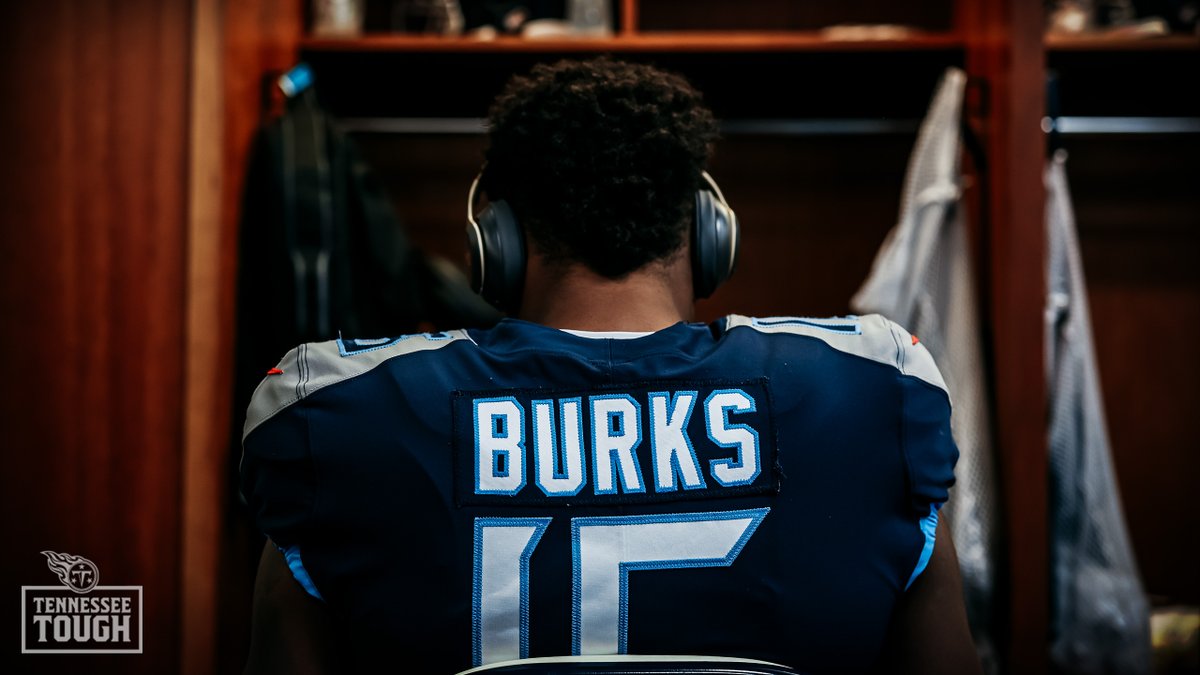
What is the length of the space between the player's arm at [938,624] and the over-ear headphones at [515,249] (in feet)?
1.11

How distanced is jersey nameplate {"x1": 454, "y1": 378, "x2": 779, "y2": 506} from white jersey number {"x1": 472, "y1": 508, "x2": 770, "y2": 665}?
0.07 feet

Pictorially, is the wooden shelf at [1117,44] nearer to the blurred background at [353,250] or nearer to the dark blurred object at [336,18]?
the blurred background at [353,250]

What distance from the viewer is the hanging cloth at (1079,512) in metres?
1.80

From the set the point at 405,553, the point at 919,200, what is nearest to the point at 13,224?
the point at 405,553

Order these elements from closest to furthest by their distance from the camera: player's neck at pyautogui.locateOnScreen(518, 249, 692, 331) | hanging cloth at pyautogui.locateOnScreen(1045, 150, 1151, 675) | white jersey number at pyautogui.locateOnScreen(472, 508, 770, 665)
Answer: white jersey number at pyautogui.locateOnScreen(472, 508, 770, 665), player's neck at pyautogui.locateOnScreen(518, 249, 692, 331), hanging cloth at pyautogui.locateOnScreen(1045, 150, 1151, 675)

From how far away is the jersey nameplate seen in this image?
0.78 metres

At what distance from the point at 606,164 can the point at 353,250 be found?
1175mm

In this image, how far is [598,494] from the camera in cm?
78

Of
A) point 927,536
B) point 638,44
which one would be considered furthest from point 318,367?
point 638,44

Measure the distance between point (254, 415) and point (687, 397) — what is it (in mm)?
364

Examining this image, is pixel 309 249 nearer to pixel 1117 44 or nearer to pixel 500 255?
pixel 500 255

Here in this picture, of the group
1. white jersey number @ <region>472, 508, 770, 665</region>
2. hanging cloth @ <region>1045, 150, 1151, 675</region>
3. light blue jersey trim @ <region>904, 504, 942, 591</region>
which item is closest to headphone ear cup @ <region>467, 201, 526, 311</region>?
white jersey number @ <region>472, 508, 770, 665</region>

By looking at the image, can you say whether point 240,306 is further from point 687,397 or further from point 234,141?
point 687,397

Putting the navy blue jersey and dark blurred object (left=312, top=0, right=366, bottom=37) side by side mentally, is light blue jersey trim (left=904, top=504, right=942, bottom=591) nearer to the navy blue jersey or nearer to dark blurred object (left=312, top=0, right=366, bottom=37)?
the navy blue jersey
